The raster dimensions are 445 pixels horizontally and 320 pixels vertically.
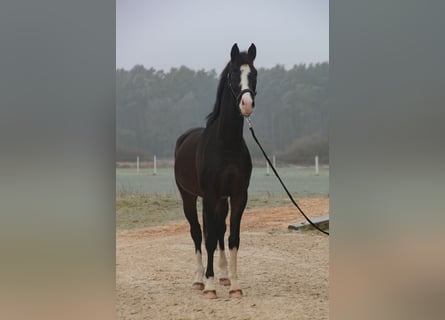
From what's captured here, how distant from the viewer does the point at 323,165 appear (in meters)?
2.74

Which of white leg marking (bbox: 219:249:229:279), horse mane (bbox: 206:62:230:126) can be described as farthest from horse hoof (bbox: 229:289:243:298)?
horse mane (bbox: 206:62:230:126)

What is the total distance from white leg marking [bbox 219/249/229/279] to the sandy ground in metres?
0.05

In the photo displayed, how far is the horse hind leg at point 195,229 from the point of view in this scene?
9.01 ft

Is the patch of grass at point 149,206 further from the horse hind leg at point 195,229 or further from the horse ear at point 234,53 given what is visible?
the horse ear at point 234,53

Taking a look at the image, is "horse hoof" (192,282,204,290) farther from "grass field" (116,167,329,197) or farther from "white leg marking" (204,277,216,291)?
"grass field" (116,167,329,197)

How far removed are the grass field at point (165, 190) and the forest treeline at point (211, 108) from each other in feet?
0.25

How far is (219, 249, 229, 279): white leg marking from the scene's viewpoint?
2.74 metres

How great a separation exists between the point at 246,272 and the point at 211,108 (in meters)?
0.86

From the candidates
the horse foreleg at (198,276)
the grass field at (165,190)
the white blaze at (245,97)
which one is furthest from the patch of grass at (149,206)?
the white blaze at (245,97)

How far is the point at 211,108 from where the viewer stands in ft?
9.20

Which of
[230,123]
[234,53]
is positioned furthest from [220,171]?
[234,53]
